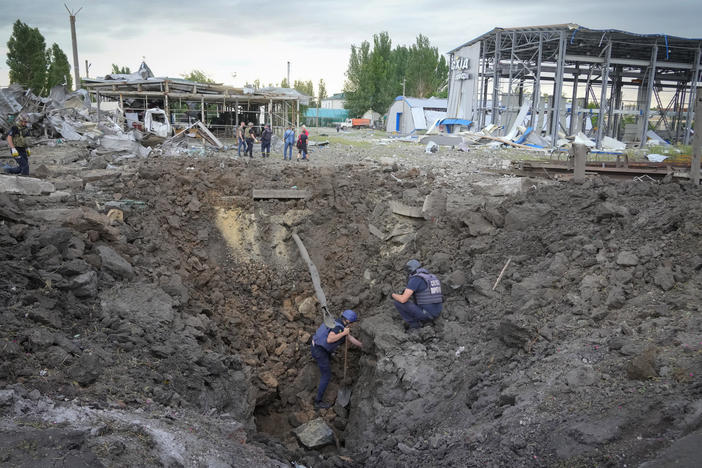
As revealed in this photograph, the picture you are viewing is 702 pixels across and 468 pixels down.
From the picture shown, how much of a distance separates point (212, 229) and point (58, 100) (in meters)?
16.6

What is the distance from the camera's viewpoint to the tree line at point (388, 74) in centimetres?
5100

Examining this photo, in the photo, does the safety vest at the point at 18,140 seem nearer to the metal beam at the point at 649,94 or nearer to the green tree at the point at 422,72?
the metal beam at the point at 649,94

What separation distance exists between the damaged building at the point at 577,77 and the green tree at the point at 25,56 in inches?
1035

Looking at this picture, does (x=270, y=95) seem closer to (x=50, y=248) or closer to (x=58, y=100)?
(x=58, y=100)

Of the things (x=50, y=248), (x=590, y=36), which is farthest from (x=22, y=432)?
(x=590, y=36)

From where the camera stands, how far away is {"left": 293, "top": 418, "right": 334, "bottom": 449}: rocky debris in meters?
6.82

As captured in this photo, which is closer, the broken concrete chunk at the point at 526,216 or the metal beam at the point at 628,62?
the broken concrete chunk at the point at 526,216

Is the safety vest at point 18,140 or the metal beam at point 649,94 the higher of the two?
the metal beam at point 649,94

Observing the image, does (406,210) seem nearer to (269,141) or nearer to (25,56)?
(269,141)

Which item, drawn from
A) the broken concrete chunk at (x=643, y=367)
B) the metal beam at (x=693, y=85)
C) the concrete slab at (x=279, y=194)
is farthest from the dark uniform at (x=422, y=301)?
the metal beam at (x=693, y=85)

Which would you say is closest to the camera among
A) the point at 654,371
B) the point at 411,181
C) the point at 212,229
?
the point at 654,371

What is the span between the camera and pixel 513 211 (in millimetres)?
8414

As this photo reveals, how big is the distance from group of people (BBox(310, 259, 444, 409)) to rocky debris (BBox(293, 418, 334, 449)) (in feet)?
2.48

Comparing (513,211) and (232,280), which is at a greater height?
(513,211)
